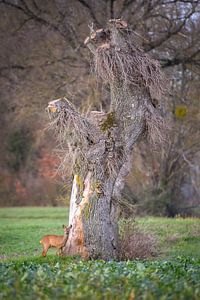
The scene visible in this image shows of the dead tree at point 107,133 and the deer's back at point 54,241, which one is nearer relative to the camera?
the dead tree at point 107,133

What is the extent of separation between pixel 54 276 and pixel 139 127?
6.76 meters

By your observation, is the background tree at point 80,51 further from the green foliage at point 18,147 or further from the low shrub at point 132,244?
the green foliage at point 18,147

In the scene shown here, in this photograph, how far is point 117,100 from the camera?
1574 centimetres

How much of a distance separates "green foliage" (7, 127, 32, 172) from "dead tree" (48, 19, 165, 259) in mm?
29699

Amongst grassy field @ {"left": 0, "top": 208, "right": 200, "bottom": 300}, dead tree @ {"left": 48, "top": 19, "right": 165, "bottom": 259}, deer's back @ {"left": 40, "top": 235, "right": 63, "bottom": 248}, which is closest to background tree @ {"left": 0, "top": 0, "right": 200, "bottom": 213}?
dead tree @ {"left": 48, "top": 19, "right": 165, "bottom": 259}

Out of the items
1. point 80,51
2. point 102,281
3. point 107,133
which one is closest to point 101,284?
point 102,281

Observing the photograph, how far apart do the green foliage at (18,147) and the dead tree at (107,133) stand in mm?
29699

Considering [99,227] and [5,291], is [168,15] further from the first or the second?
[5,291]

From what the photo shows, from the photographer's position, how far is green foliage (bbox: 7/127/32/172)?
45.6 meters

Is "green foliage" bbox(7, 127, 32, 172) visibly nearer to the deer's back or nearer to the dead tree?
the dead tree

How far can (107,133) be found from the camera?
50.3 feet

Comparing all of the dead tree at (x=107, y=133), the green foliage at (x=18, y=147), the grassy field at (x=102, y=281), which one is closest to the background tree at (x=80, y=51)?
the dead tree at (x=107, y=133)

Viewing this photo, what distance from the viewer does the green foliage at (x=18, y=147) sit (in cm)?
4556

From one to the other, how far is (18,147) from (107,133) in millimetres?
31501
